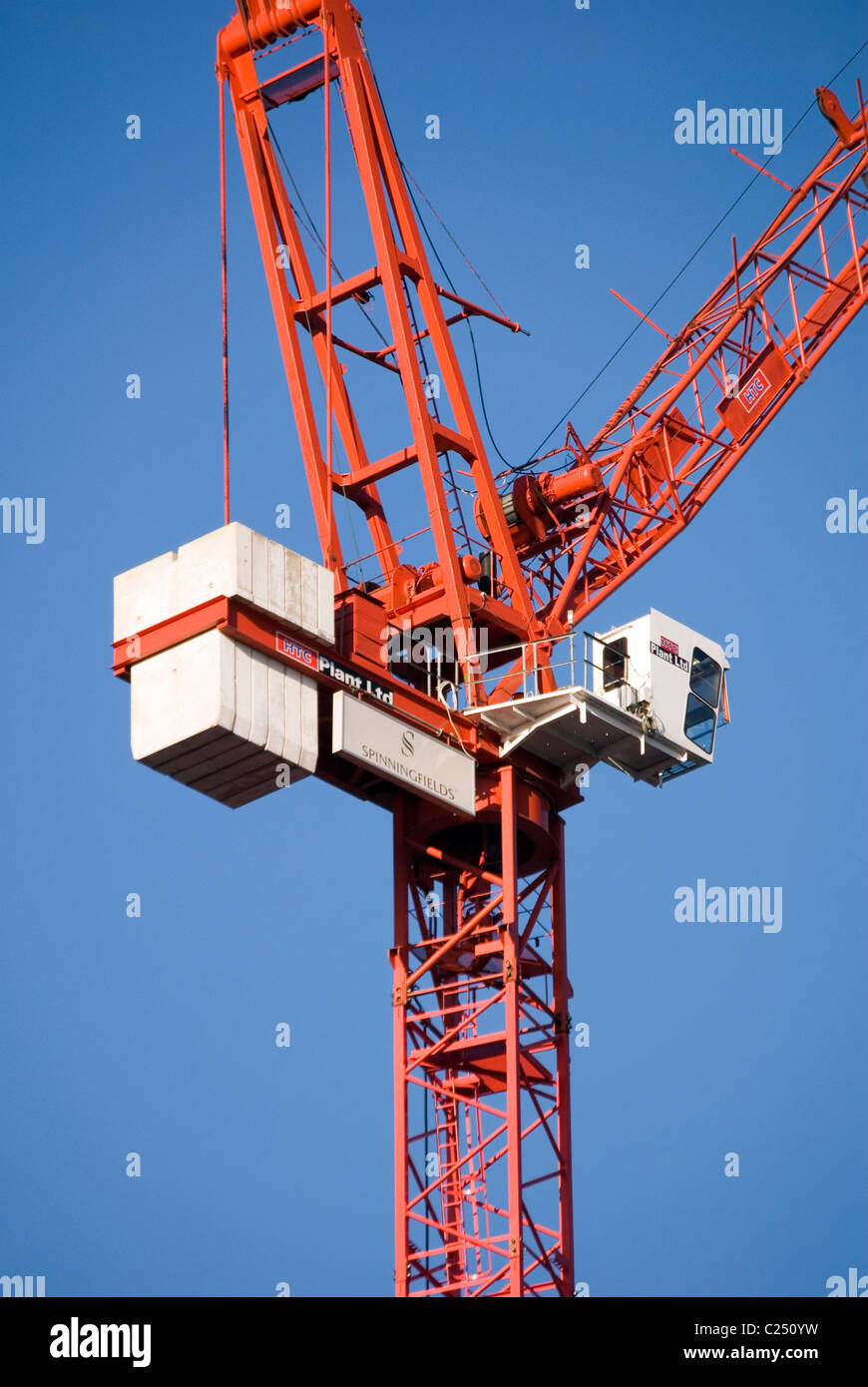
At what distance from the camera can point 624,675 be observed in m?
62.2

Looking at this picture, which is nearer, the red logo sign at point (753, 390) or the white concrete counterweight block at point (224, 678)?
the white concrete counterweight block at point (224, 678)

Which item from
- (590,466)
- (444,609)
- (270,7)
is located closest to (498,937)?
(444,609)

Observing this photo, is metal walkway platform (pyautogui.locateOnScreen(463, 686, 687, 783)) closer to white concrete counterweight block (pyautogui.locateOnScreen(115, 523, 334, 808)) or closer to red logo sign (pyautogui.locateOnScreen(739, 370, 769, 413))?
white concrete counterweight block (pyautogui.locateOnScreen(115, 523, 334, 808))

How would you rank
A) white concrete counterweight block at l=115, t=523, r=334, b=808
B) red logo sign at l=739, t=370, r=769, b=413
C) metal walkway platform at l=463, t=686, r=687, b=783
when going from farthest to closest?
1. red logo sign at l=739, t=370, r=769, b=413
2. metal walkway platform at l=463, t=686, r=687, b=783
3. white concrete counterweight block at l=115, t=523, r=334, b=808

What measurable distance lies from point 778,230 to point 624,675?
13385mm

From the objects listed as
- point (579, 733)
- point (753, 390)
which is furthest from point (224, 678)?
point (753, 390)

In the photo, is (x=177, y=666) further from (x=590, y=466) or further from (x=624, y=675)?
(x=590, y=466)

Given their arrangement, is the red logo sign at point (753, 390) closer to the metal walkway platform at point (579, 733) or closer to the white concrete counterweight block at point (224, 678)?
the metal walkway platform at point (579, 733)

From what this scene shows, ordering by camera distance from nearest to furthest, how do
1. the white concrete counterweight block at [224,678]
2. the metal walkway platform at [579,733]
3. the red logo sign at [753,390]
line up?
the white concrete counterweight block at [224,678] < the metal walkway platform at [579,733] < the red logo sign at [753,390]

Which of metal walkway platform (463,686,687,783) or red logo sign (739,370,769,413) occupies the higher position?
red logo sign (739,370,769,413)

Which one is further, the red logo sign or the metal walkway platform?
the red logo sign

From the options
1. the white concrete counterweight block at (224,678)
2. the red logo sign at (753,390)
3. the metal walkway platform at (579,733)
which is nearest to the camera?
the white concrete counterweight block at (224,678)

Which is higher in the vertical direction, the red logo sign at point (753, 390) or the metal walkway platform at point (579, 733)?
the red logo sign at point (753, 390)
